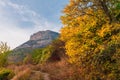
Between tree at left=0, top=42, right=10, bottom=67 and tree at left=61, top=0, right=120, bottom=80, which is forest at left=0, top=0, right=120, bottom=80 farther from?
tree at left=0, top=42, right=10, bottom=67

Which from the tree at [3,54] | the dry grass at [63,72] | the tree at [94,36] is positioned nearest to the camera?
the tree at [94,36]

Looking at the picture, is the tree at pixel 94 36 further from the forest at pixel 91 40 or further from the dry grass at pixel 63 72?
the dry grass at pixel 63 72

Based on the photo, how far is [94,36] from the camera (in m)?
25.5

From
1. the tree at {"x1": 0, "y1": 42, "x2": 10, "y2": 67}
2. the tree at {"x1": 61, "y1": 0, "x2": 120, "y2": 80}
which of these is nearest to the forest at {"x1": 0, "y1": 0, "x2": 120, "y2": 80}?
the tree at {"x1": 61, "y1": 0, "x2": 120, "y2": 80}

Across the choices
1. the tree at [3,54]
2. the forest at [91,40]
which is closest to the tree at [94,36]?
the forest at [91,40]

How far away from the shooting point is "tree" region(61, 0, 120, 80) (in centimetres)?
2425

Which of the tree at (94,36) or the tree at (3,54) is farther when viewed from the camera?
the tree at (3,54)

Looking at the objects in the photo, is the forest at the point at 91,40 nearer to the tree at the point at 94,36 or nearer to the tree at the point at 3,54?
the tree at the point at 94,36

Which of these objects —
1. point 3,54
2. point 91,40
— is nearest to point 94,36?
point 91,40

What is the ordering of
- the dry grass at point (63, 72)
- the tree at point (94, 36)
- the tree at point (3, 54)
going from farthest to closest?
the tree at point (3, 54) < the dry grass at point (63, 72) < the tree at point (94, 36)

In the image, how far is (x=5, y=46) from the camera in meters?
48.1

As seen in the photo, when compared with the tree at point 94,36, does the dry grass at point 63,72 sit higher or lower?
lower

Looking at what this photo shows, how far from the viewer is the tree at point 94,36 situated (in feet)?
79.6

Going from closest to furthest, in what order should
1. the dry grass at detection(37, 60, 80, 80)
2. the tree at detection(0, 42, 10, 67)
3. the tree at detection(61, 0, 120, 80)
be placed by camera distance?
the tree at detection(61, 0, 120, 80), the dry grass at detection(37, 60, 80, 80), the tree at detection(0, 42, 10, 67)
